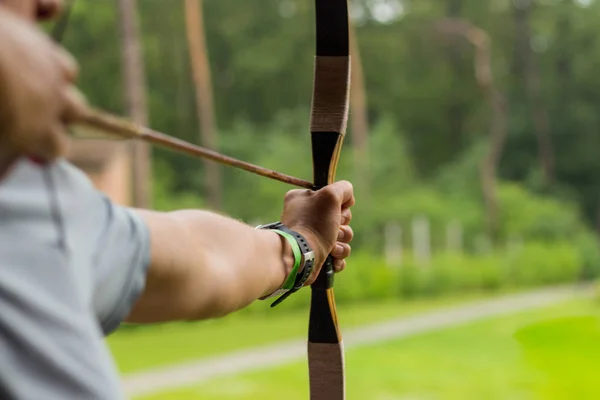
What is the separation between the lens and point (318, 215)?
2.54 ft

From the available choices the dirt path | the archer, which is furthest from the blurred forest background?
the archer

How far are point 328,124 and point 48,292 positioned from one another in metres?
0.45

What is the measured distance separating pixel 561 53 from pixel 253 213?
6.91 meters

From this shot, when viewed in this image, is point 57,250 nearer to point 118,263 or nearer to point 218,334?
point 118,263

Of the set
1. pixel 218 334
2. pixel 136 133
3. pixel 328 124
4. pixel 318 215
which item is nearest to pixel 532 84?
pixel 218 334

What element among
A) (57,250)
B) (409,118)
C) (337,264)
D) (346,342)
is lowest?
(346,342)

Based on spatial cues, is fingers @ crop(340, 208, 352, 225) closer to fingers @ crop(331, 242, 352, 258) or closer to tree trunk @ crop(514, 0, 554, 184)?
fingers @ crop(331, 242, 352, 258)

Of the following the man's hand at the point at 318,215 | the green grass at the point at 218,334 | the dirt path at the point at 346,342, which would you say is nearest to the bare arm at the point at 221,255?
the man's hand at the point at 318,215

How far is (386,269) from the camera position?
29.7 ft

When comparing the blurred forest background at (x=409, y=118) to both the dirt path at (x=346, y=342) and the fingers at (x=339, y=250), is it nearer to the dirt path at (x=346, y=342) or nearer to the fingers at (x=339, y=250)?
the dirt path at (x=346, y=342)

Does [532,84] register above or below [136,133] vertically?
below

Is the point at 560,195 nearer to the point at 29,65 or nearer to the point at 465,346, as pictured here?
the point at 465,346

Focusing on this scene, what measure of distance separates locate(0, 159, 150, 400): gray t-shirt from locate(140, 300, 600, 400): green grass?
563 centimetres

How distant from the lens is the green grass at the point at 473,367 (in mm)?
6293
